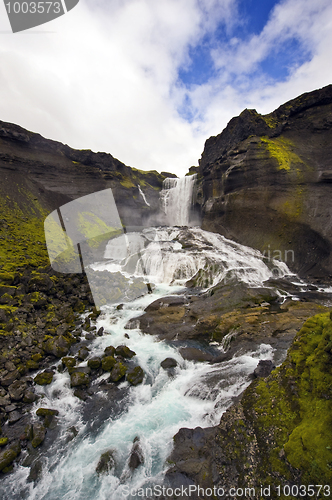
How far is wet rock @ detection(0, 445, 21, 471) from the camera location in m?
5.35

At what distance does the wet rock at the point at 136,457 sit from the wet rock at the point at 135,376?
2475 millimetres

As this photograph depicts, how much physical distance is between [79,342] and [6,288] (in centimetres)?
520

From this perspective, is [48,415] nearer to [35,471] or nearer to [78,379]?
[78,379]

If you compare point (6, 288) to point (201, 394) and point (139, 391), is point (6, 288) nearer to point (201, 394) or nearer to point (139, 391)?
point (139, 391)

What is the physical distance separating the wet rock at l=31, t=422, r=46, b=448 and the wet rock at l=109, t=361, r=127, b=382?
8.14ft

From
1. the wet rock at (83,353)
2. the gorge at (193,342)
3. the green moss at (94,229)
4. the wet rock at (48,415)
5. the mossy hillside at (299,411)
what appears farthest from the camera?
the green moss at (94,229)

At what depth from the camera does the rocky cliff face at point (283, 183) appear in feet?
72.5

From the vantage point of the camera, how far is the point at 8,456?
17.9ft

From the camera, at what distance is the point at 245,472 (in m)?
3.42

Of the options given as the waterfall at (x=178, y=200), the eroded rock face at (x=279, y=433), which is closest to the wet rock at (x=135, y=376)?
the eroded rock face at (x=279, y=433)

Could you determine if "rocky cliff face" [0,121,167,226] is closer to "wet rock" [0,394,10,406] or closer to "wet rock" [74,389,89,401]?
"wet rock" [0,394,10,406]

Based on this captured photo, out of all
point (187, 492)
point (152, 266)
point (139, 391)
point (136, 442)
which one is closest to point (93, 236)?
point (152, 266)

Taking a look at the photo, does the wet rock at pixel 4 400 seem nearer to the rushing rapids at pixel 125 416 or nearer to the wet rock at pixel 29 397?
the wet rock at pixel 29 397

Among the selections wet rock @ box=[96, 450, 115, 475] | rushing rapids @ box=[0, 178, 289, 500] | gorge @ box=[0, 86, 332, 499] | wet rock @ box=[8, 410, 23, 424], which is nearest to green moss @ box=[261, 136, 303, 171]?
gorge @ box=[0, 86, 332, 499]
